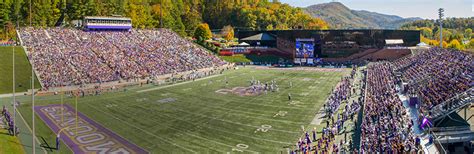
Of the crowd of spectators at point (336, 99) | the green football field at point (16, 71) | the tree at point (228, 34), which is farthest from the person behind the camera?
the tree at point (228, 34)

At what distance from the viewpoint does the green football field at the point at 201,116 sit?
24078mm

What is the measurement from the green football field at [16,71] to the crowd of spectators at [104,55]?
118 centimetres

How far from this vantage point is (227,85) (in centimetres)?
4944

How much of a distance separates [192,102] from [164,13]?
75976 mm

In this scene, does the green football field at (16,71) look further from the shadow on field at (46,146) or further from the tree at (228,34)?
the tree at (228,34)

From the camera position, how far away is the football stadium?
74.9 feet

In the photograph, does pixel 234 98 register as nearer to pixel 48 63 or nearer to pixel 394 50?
pixel 48 63

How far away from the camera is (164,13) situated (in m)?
108

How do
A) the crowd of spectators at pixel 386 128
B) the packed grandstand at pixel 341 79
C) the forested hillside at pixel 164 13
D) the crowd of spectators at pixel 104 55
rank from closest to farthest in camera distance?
the crowd of spectators at pixel 386 128 < the packed grandstand at pixel 341 79 < the crowd of spectators at pixel 104 55 < the forested hillside at pixel 164 13

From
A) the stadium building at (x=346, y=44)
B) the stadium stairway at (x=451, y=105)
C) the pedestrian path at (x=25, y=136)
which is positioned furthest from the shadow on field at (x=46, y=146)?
the stadium building at (x=346, y=44)

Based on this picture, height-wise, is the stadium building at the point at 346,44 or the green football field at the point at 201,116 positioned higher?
the stadium building at the point at 346,44

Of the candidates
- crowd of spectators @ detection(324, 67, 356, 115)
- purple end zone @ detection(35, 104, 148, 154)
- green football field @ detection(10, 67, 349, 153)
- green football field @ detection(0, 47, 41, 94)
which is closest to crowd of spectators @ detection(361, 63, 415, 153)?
crowd of spectators @ detection(324, 67, 356, 115)

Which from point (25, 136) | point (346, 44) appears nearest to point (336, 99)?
point (25, 136)

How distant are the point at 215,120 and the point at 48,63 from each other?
3233 centimetres
